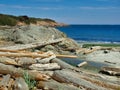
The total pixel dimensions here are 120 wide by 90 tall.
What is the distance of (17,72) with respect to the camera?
45.4 feet

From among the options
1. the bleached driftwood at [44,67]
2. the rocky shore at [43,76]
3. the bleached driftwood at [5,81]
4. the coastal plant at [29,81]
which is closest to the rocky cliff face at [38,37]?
the rocky shore at [43,76]

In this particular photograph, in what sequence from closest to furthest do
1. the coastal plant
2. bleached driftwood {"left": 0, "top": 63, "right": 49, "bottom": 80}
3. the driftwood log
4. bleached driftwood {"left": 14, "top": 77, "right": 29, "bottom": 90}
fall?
bleached driftwood {"left": 14, "top": 77, "right": 29, "bottom": 90} → the coastal plant → bleached driftwood {"left": 0, "top": 63, "right": 49, "bottom": 80} → the driftwood log

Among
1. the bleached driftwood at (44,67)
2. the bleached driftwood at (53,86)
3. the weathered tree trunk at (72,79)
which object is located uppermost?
the bleached driftwood at (44,67)

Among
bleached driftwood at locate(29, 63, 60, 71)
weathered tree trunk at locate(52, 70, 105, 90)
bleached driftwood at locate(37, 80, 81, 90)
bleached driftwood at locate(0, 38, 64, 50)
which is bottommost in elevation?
bleached driftwood at locate(37, 80, 81, 90)

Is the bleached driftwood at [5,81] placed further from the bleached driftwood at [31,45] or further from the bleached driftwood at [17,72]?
the bleached driftwood at [31,45]

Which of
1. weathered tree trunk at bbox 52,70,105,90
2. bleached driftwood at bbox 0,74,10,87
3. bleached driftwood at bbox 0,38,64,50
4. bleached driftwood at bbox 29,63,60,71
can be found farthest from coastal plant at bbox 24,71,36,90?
bleached driftwood at bbox 0,38,64,50

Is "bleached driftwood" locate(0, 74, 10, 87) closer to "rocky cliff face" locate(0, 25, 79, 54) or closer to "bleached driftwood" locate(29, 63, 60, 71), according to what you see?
"bleached driftwood" locate(29, 63, 60, 71)

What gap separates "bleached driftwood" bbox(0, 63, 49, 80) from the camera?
13484mm

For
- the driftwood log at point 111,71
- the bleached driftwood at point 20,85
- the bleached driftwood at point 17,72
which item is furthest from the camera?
the driftwood log at point 111,71

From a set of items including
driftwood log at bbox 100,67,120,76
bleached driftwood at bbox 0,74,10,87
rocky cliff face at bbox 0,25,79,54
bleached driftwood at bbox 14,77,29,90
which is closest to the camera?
bleached driftwood at bbox 14,77,29,90

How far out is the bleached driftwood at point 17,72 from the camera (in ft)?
44.2

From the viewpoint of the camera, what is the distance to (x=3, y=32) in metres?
29.2

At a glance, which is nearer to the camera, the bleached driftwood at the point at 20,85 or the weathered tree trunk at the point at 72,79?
the bleached driftwood at the point at 20,85

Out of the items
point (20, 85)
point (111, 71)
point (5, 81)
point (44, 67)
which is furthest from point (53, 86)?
point (111, 71)
